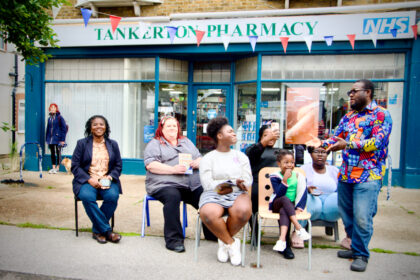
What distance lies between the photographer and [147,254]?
423 cm

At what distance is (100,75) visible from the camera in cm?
984

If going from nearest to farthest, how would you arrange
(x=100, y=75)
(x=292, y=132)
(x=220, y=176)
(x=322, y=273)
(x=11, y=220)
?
(x=322, y=273) < (x=220, y=176) < (x=11, y=220) < (x=292, y=132) < (x=100, y=75)

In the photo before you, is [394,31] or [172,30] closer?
[394,31]

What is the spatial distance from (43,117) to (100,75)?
2027mm

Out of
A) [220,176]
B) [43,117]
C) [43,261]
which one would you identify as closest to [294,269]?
[220,176]

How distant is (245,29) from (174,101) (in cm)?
262

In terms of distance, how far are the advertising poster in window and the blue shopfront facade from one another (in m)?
0.10

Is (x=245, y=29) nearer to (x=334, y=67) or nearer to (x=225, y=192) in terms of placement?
(x=334, y=67)

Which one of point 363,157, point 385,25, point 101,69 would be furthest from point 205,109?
point 363,157

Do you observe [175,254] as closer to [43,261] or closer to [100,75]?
[43,261]

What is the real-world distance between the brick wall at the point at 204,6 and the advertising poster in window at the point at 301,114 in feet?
6.49

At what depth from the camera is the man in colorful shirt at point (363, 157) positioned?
379cm

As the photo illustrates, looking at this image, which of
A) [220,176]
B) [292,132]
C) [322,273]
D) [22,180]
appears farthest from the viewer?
[292,132]

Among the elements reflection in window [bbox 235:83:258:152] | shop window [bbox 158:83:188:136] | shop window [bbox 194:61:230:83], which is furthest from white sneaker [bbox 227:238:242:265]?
shop window [bbox 194:61:230:83]
